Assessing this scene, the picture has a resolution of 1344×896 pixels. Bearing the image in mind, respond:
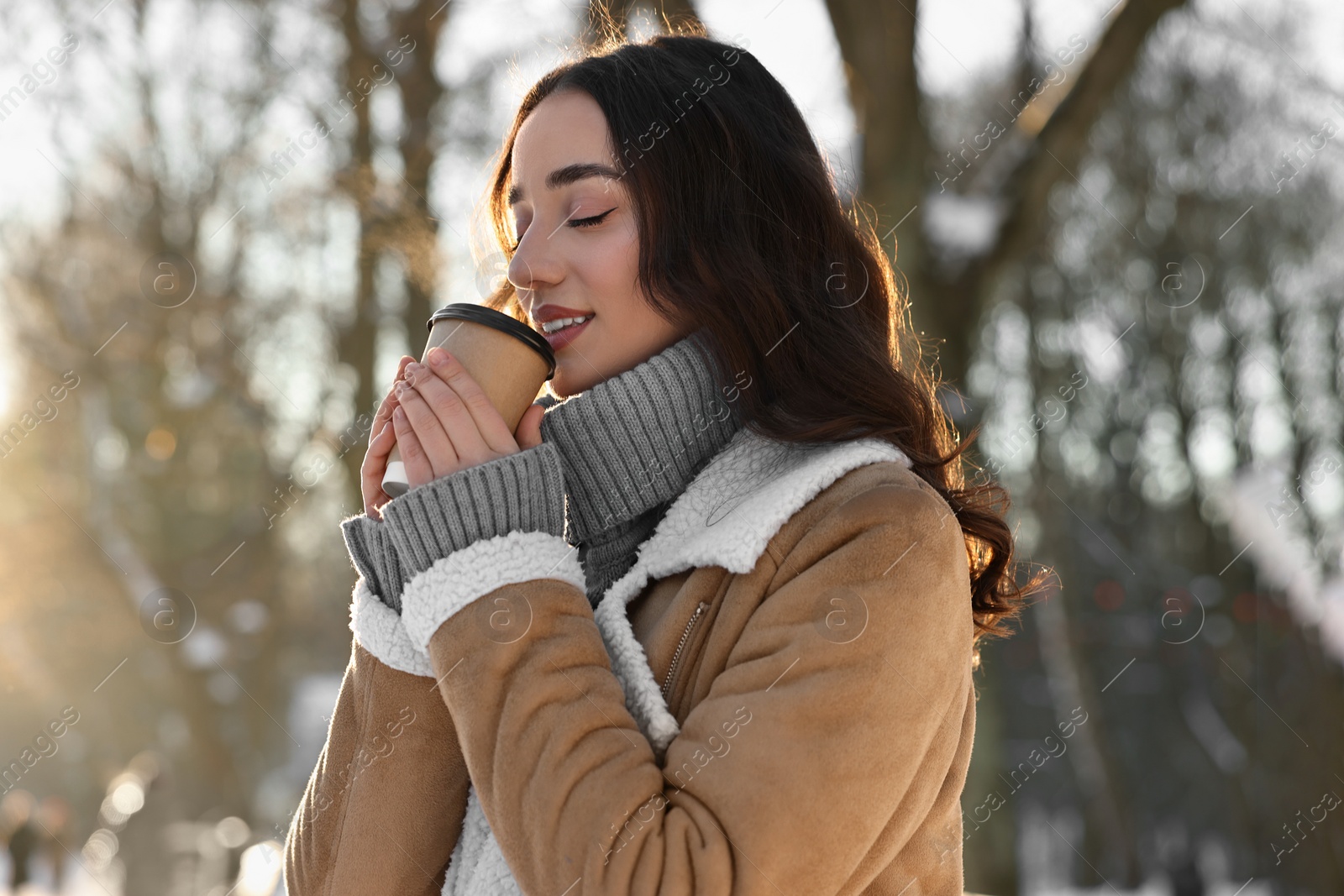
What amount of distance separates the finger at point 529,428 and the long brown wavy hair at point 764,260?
269mm

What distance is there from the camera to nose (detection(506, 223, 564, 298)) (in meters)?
1.72

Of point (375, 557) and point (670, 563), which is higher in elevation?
point (375, 557)

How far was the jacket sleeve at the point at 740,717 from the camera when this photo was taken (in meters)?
1.23

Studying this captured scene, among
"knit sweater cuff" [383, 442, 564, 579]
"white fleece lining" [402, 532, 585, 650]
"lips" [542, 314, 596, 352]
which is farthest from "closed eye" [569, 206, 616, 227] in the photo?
"white fleece lining" [402, 532, 585, 650]

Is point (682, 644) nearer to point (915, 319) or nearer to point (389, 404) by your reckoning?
point (389, 404)

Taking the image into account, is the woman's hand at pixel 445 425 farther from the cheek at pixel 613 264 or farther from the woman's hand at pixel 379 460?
the cheek at pixel 613 264

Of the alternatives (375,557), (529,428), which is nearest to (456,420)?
(529,428)

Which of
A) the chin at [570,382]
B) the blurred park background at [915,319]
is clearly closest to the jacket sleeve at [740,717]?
the chin at [570,382]

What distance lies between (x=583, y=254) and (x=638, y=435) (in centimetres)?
30

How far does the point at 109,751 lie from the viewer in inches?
722

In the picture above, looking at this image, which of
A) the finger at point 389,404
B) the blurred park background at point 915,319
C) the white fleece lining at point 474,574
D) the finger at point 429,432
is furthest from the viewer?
the blurred park background at point 915,319

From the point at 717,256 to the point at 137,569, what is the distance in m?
11.9

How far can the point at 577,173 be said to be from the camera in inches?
67.9

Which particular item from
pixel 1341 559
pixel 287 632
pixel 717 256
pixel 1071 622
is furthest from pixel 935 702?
pixel 287 632
